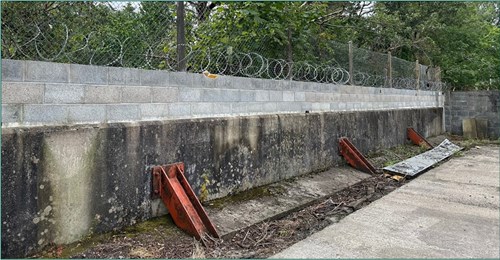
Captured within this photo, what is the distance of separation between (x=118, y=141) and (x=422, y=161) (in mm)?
5099

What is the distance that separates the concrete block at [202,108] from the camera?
3.36 meters

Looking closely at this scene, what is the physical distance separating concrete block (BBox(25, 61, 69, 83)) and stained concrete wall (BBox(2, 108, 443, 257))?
319 mm

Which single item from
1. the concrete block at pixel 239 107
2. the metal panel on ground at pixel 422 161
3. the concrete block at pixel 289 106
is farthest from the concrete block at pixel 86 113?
the metal panel on ground at pixel 422 161

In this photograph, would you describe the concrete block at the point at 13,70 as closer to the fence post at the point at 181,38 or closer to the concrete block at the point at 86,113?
the concrete block at the point at 86,113

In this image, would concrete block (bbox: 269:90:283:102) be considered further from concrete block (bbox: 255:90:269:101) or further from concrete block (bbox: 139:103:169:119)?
concrete block (bbox: 139:103:169:119)

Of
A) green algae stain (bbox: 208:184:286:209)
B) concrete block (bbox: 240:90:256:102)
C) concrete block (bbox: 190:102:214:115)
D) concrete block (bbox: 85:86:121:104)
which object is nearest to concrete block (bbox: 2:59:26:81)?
concrete block (bbox: 85:86:121:104)

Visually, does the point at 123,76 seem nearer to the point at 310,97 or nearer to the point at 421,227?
the point at 421,227

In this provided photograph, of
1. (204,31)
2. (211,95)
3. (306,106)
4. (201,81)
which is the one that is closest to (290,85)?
(306,106)

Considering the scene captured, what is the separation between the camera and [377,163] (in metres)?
5.88

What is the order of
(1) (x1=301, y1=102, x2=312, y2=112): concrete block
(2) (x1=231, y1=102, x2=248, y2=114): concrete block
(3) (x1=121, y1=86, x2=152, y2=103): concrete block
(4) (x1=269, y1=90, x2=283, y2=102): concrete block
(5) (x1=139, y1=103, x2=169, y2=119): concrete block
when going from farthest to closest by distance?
(1) (x1=301, y1=102, x2=312, y2=112): concrete block
(4) (x1=269, y1=90, x2=283, y2=102): concrete block
(2) (x1=231, y1=102, x2=248, y2=114): concrete block
(5) (x1=139, y1=103, x2=169, y2=119): concrete block
(3) (x1=121, y1=86, x2=152, y2=103): concrete block

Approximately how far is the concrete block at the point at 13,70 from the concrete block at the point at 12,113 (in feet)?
0.54

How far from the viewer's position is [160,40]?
329cm

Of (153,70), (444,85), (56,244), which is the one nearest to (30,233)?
(56,244)

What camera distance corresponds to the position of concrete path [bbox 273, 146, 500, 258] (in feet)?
8.27
